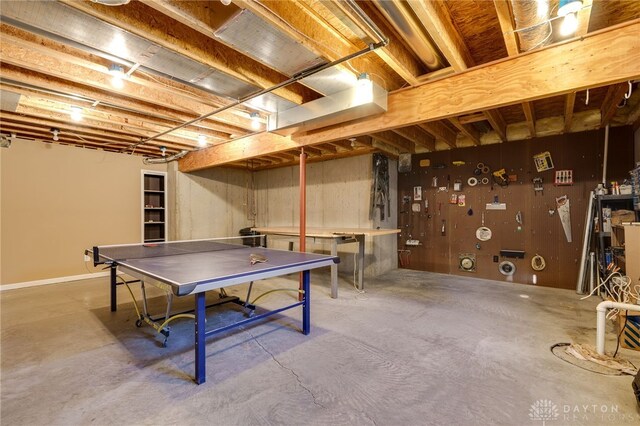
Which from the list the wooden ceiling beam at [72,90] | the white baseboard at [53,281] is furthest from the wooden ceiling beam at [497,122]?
the white baseboard at [53,281]

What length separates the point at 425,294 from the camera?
14.7 ft

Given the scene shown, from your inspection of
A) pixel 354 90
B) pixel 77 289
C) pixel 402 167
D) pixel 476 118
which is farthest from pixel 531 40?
pixel 77 289

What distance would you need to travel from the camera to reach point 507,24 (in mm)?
2156

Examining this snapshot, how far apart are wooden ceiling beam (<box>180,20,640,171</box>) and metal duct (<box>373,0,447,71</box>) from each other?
0.32m

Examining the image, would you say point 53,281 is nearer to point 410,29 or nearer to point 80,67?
point 80,67

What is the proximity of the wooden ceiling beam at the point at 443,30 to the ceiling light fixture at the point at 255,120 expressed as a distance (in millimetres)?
2476

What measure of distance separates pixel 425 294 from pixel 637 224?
8.23ft

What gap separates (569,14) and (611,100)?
2.53 metres

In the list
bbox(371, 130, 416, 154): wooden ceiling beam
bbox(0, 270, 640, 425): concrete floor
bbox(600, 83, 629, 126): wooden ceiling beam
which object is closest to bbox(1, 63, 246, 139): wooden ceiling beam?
bbox(0, 270, 640, 425): concrete floor

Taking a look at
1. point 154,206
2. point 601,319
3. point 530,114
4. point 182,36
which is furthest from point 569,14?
point 154,206

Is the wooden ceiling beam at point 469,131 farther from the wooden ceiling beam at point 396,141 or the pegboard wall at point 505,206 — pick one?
the wooden ceiling beam at point 396,141

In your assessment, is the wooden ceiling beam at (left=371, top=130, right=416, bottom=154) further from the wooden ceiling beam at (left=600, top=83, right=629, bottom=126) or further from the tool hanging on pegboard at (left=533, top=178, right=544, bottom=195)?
the wooden ceiling beam at (left=600, top=83, right=629, bottom=126)

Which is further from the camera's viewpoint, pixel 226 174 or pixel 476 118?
pixel 226 174

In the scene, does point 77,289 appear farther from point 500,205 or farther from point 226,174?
point 500,205
